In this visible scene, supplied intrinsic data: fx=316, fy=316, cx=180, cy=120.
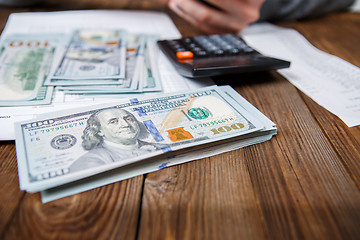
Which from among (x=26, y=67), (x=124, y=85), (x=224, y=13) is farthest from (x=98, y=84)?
(x=224, y=13)

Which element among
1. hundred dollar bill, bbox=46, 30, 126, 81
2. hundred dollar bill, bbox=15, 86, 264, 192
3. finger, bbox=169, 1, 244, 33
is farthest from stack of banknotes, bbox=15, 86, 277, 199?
finger, bbox=169, 1, 244, 33

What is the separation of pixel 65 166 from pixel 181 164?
0.40 ft

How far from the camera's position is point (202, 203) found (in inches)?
12.1

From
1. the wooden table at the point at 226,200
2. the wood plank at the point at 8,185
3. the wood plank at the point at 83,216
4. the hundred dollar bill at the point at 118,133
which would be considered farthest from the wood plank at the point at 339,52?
the wood plank at the point at 8,185

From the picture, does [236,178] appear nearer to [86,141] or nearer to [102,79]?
[86,141]

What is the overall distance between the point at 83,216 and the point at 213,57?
0.36 m

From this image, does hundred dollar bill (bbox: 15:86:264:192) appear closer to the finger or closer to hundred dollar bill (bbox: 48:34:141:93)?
hundred dollar bill (bbox: 48:34:141:93)

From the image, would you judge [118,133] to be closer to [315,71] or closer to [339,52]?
[315,71]

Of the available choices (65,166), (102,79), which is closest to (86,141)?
(65,166)

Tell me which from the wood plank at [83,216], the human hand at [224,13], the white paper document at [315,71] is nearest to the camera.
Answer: the wood plank at [83,216]

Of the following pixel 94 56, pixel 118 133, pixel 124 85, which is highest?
pixel 94 56

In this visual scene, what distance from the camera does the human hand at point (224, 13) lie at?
0.70 metres

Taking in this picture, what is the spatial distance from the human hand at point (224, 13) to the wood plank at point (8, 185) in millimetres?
495

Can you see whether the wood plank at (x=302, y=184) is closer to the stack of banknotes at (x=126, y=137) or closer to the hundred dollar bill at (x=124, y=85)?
the stack of banknotes at (x=126, y=137)
